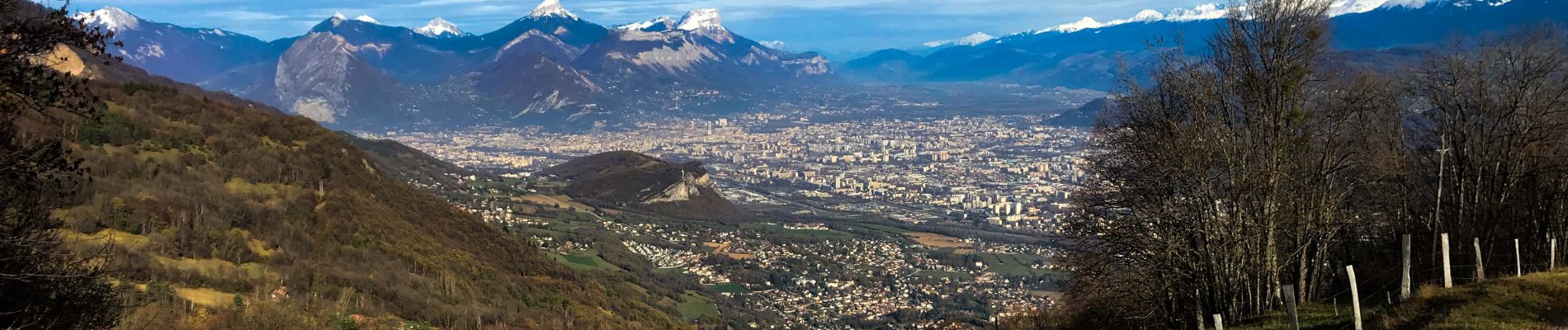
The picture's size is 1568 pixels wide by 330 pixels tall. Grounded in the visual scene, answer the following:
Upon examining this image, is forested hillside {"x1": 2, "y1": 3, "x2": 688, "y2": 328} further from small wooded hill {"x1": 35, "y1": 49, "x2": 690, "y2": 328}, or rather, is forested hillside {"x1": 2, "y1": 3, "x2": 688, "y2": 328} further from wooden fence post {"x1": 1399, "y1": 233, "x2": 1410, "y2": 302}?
wooden fence post {"x1": 1399, "y1": 233, "x2": 1410, "y2": 302}

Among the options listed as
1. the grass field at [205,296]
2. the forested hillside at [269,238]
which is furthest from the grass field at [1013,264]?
the grass field at [205,296]

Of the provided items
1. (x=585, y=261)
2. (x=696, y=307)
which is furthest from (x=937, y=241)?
(x=585, y=261)

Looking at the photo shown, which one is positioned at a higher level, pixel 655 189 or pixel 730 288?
pixel 655 189

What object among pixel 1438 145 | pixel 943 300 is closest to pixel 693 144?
pixel 943 300

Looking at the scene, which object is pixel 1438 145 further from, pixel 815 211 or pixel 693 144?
pixel 693 144

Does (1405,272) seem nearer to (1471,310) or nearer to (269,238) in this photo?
(1471,310)

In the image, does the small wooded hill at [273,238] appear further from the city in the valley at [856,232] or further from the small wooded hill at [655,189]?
the small wooded hill at [655,189]
